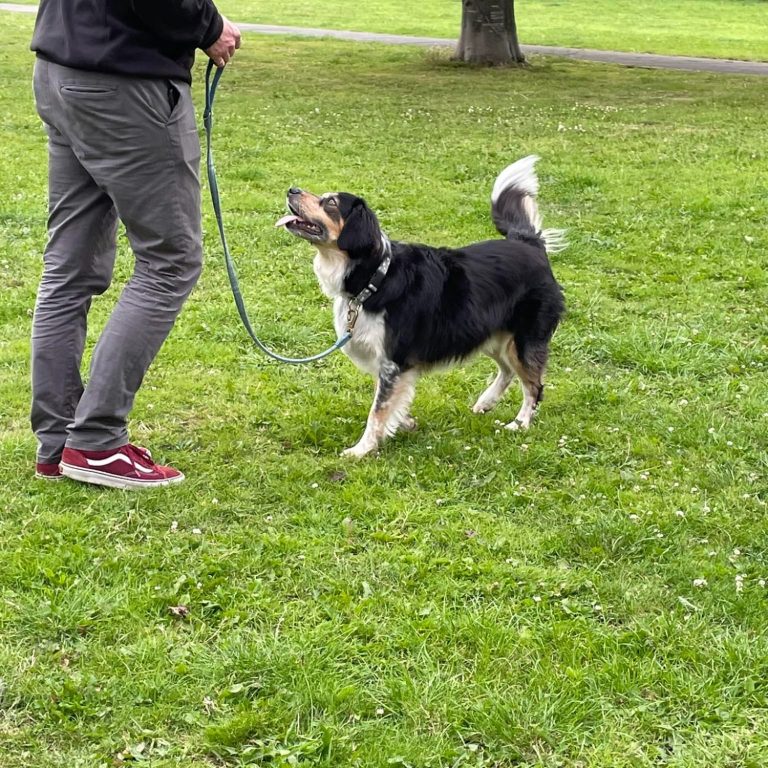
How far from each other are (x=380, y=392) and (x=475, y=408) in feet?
2.52

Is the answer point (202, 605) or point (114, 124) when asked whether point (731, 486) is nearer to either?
point (202, 605)

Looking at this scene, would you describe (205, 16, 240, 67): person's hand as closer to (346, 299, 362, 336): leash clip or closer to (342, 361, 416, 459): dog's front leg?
(346, 299, 362, 336): leash clip

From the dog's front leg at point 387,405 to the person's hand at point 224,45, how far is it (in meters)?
1.64

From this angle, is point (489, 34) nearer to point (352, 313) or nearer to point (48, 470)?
point (352, 313)

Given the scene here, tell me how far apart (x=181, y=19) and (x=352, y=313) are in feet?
5.43

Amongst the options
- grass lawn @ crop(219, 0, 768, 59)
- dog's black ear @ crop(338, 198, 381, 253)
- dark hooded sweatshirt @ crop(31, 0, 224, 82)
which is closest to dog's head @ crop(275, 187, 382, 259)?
dog's black ear @ crop(338, 198, 381, 253)

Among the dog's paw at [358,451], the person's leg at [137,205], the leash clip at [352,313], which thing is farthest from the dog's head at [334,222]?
the dog's paw at [358,451]

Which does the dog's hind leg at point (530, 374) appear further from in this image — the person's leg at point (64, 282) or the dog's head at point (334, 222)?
the person's leg at point (64, 282)

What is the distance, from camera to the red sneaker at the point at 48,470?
4.27 m

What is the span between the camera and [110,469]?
13.7ft

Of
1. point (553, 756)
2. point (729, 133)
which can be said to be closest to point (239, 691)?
point (553, 756)

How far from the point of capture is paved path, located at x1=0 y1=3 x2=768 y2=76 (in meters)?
21.0

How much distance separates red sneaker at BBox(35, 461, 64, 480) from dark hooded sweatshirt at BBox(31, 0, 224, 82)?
168 cm

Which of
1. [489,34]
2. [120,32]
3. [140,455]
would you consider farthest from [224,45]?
[489,34]
